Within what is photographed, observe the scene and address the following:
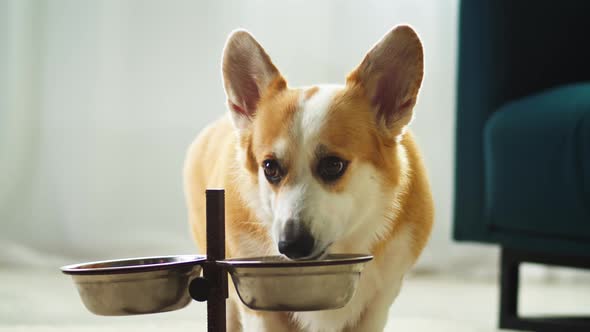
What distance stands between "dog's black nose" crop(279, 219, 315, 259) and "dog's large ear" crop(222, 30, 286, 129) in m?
0.39

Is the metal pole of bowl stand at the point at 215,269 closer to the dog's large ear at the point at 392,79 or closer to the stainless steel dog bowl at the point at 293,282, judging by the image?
the stainless steel dog bowl at the point at 293,282

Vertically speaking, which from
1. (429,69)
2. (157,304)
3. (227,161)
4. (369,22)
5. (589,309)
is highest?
(369,22)

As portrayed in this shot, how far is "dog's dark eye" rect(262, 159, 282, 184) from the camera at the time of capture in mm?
1430

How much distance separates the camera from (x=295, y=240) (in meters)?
1.28

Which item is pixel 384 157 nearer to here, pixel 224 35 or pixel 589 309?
pixel 589 309

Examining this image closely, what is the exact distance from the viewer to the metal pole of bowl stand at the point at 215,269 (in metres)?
1.32

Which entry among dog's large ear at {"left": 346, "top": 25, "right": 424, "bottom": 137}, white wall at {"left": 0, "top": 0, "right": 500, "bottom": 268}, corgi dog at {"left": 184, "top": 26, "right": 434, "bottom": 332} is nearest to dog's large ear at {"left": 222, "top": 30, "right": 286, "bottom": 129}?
corgi dog at {"left": 184, "top": 26, "right": 434, "bottom": 332}

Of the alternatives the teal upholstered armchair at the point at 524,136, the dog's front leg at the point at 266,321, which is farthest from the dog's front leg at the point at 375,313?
the teal upholstered armchair at the point at 524,136

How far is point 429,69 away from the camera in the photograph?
140 inches

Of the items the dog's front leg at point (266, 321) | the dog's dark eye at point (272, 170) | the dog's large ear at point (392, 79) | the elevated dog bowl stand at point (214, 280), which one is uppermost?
the dog's large ear at point (392, 79)

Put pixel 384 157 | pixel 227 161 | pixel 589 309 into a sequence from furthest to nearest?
pixel 589 309 < pixel 227 161 < pixel 384 157

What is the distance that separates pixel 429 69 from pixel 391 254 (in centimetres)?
211

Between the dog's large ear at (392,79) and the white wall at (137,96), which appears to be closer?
the dog's large ear at (392,79)

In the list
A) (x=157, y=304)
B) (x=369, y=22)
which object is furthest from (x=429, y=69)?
(x=157, y=304)
